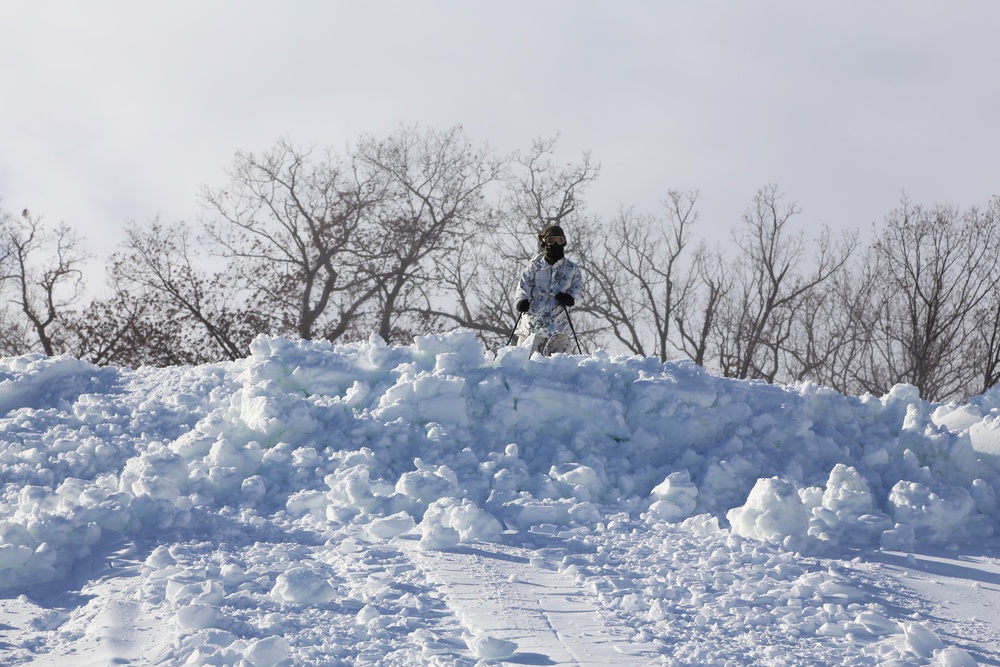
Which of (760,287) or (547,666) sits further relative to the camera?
(760,287)

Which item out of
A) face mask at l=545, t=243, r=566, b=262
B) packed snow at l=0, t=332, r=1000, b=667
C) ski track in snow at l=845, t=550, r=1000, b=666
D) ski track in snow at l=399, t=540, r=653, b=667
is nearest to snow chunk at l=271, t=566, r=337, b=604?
packed snow at l=0, t=332, r=1000, b=667

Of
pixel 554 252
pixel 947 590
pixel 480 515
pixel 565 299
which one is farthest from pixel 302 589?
pixel 554 252

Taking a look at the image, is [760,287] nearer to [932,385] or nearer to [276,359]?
[932,385]

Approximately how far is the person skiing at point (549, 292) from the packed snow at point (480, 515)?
809mm

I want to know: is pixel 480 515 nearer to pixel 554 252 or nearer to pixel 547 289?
pixel 547 289

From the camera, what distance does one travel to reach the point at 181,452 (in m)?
6.03

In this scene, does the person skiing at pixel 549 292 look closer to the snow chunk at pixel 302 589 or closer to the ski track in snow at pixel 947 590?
the ski track in snow at pixel 947 590

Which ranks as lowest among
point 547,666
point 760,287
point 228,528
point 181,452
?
point 547,666

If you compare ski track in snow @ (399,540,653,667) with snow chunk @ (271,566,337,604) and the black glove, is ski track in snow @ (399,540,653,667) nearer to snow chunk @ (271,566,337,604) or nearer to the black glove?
snow chunk @ (271,566,337,604)

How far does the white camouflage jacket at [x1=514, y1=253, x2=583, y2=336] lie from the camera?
26.7 ft

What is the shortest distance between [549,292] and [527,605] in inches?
176

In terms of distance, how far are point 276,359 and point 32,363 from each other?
2.80m

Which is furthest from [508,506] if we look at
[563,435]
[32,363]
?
[32,363]

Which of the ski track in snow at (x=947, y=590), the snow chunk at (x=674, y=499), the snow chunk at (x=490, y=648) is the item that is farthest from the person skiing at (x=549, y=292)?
the snow chunk at (x=490, y=648)
